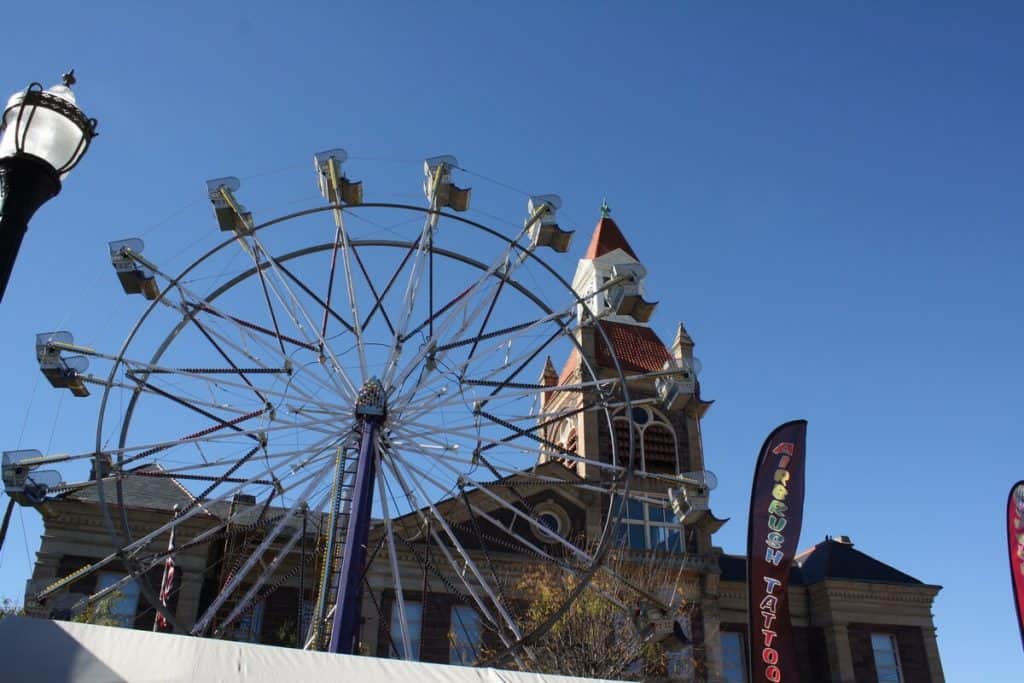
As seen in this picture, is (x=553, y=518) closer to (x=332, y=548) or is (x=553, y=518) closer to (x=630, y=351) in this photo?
(x=630, y=351)

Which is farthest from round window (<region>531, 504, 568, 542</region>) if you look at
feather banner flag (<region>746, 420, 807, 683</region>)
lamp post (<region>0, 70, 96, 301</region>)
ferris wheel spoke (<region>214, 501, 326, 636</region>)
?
lamp post (<region>0, 70, 96, 301</region>)

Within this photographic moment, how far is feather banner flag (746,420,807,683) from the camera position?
20.9 meters

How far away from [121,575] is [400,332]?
48.3 ft

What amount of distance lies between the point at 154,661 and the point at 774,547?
17050 millimetres

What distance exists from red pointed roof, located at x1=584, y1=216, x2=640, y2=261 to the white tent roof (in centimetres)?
3882

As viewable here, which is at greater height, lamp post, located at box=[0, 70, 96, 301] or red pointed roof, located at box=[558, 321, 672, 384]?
red pointed roof, located at box=[558, 321, 672, 384]

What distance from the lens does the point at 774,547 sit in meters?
22.3

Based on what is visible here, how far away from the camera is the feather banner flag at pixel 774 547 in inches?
824

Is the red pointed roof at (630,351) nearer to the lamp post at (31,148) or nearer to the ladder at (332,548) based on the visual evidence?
the ladder at (332,548)

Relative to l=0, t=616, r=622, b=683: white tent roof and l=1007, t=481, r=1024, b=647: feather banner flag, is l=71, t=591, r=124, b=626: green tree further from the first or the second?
l=1007, t=481, r=1024, b=647: feather banner flag

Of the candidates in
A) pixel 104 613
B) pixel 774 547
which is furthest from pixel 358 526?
pixel 104 613

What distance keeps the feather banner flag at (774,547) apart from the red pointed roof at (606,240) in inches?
935

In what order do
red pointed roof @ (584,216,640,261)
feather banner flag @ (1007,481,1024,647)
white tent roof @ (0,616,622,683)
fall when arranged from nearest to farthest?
white tent roof @ (0,616,622,683) → feather banner flag @ (1007,481,1024,647) → red pointed roof @ (584,216,640,261)

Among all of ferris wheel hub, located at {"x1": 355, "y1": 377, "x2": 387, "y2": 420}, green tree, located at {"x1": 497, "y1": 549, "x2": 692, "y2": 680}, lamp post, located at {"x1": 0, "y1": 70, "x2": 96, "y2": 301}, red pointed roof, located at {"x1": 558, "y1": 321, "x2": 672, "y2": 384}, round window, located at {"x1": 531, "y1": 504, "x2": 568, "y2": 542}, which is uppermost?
red pointed roof, located at {"x1": 558, "y1": 321, "x2": 672, "y2": 384}
